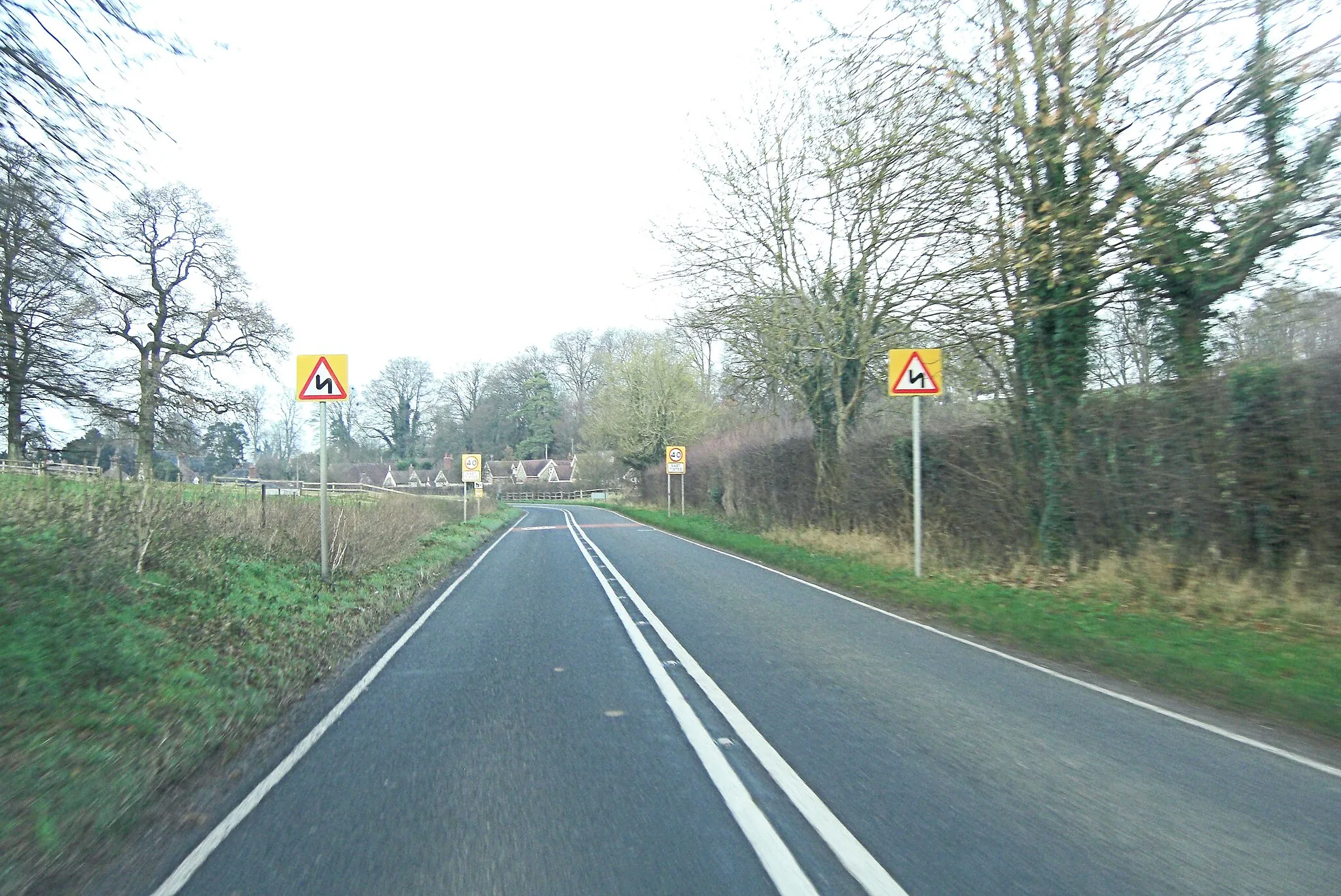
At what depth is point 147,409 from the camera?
7.94m

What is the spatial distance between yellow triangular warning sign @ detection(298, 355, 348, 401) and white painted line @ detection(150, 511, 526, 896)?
538cm

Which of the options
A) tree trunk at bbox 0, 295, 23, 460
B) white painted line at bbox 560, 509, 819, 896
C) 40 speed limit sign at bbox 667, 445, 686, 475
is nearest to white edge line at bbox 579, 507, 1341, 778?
white painted line at bbox 560, 509, 819, 896

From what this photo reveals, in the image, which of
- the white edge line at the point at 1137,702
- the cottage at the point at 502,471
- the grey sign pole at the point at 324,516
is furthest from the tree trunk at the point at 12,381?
the cottage at the point at 502,471

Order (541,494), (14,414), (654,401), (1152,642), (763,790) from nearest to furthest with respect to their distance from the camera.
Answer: (763,790) < (14,414) < (1152,642) < (654,401) < (541,494)

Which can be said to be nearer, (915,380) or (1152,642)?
(1152,642)

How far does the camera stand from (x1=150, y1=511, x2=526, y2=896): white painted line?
4.17 meters

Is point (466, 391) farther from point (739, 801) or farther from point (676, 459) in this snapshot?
point (739, 801)

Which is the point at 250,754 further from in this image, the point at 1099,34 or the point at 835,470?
the point at 835,470

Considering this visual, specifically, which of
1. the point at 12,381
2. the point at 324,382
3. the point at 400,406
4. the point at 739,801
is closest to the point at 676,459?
the point at 324,382

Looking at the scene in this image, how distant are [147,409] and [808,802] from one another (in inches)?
253

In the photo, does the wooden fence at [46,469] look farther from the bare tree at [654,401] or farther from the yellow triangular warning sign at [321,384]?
the bare tree at [654,401]

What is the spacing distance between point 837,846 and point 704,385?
5110 cm

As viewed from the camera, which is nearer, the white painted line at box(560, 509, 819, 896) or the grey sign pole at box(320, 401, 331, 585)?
the white painted line at box(560, 509, 819, 896)

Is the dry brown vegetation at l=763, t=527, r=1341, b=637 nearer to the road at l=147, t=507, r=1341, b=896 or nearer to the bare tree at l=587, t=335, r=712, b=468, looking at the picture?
the road at l=147, t=507, r=1341, b=896
